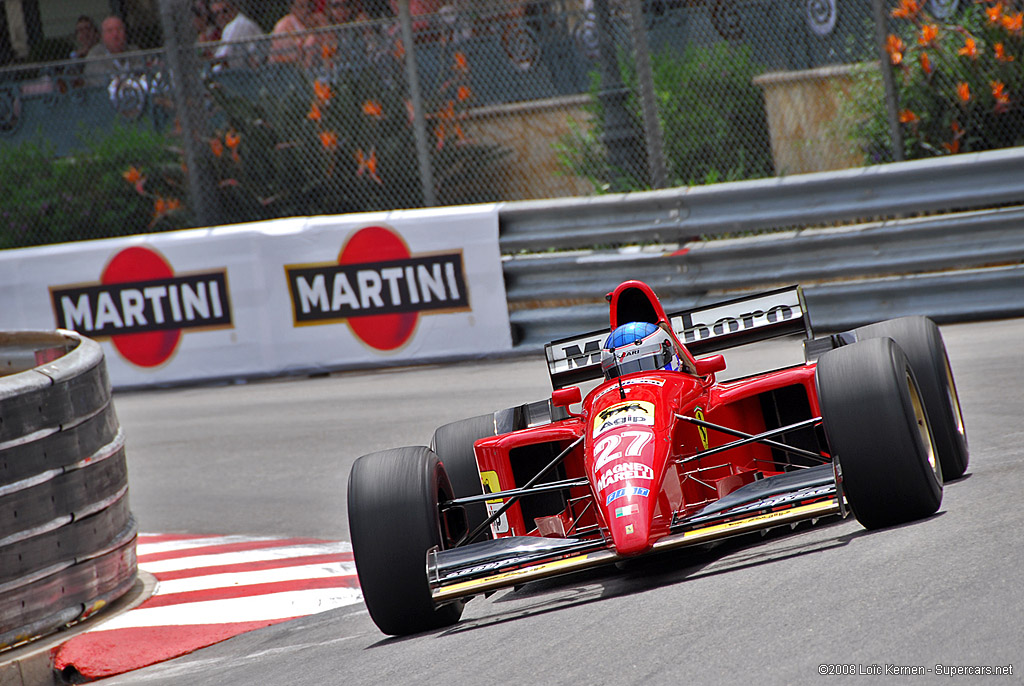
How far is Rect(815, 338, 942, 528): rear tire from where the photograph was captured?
4.28m

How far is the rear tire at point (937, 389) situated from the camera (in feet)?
17.0

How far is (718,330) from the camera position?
20.4ft

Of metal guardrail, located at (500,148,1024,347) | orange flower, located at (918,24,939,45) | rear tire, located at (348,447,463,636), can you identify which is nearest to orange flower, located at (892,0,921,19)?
orange flower, located at (918,24,939,45)

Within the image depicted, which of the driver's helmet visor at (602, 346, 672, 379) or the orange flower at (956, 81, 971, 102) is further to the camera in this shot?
the orange flower at (956, 81, 971, 102)

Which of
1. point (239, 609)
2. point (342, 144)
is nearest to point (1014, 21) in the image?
point (342, 144)

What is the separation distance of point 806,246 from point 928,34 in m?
2.10

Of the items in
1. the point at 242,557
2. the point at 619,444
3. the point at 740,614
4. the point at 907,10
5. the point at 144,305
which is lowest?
the point at 242,557

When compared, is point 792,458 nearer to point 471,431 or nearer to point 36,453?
point 471,431

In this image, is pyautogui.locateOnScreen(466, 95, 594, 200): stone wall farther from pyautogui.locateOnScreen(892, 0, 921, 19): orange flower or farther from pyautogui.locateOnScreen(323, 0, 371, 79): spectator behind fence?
pyautogui.locateOnScreen(892, 0, 921, 19): orange flower

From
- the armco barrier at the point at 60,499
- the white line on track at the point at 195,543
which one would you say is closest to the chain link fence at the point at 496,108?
the white line on track at the point at 195,543

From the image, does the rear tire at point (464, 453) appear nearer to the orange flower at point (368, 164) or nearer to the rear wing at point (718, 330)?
the rear wing at point (718, 330)

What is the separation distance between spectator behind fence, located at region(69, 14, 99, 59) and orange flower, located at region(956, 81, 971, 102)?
9406 mm

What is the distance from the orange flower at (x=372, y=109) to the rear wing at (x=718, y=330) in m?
6.88

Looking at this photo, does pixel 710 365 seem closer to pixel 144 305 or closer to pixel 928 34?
pixel 928 34
